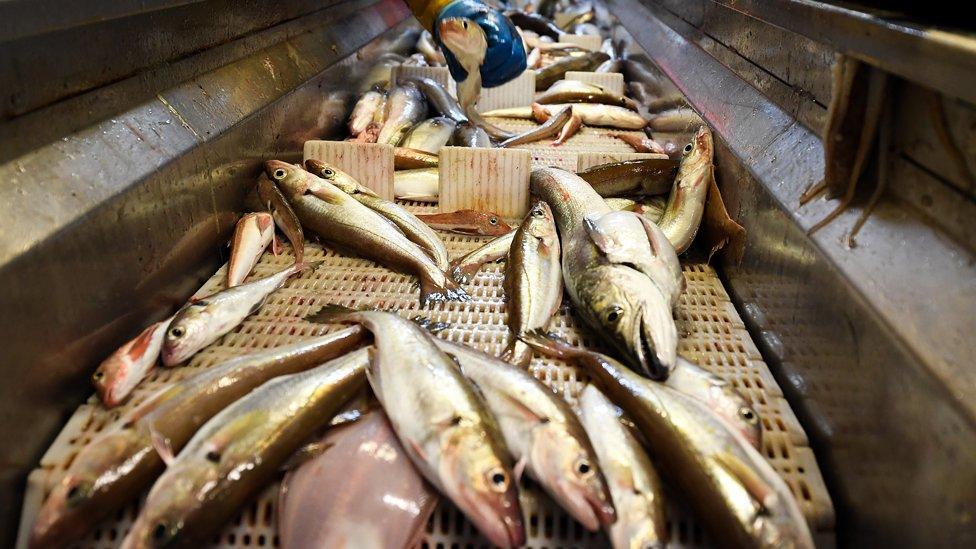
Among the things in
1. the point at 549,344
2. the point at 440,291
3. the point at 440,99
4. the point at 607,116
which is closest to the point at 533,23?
the point at 607,116

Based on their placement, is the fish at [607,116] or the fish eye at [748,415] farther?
the fish at [607,116]

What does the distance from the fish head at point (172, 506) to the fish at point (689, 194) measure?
215 cm

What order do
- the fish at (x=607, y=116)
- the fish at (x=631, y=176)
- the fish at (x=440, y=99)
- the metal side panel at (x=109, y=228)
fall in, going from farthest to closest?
the fish at (x=607, y=116) < the fish at (x=440, y=99) < the fish at (x=631, y=176) < the metal side panel at (x=109, y=228)

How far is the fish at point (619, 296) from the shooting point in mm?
2023

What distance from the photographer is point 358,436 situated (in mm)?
1747

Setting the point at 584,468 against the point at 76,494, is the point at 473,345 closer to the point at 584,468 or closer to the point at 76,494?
the point at 584,468

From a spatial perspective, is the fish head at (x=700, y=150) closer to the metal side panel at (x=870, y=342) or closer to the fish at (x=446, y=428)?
the metal side panel at (x=870, y=342)

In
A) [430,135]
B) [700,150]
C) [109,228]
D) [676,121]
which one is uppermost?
[109,228]

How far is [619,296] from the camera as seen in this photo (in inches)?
86.9

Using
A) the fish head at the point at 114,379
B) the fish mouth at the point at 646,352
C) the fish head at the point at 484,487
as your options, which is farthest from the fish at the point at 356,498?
the fish mouth at the point at 646,352

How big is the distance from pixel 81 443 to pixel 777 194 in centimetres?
241

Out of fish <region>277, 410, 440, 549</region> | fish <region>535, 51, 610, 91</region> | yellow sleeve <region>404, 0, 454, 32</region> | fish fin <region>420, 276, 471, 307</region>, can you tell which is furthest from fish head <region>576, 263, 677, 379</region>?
fish <region>535, 51, 610, 91</region>

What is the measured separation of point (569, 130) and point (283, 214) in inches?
94.6

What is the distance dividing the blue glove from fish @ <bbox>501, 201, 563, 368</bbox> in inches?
64.7
